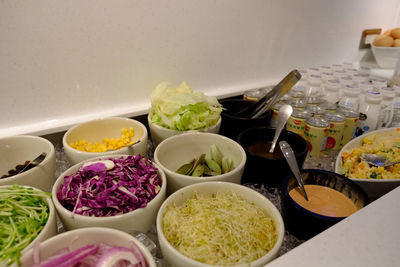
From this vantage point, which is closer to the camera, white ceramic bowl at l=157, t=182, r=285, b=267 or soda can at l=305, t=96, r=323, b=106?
white ceramic bowl at l=157, t=182, r=285, b=267

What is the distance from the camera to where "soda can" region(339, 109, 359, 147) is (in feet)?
4.45

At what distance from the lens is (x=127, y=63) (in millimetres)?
1358

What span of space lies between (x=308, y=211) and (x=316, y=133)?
0.53m

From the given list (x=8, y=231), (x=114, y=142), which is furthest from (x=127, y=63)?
(x=8, y=231)

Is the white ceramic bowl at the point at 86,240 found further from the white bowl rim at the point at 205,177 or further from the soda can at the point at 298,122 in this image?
the soda can at the point at 298,122

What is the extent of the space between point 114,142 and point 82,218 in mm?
512

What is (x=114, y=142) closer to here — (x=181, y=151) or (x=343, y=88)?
(x=181, y=151)

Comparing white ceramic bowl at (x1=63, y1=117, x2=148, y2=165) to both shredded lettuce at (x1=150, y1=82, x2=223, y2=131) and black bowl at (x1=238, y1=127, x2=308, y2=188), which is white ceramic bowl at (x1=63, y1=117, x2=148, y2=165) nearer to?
shredded lettuce at (x1=150, y1=82, x2=223, y2=131)

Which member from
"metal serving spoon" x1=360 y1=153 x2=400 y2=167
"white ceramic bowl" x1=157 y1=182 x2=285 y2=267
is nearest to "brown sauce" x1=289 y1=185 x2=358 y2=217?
"white ceramic bowl" x1=157 y1=182 x2=285 y2=267

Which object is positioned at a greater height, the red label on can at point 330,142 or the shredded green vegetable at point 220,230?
the shredded green vegetable at point 220,230

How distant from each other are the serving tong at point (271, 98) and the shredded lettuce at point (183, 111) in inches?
7.9

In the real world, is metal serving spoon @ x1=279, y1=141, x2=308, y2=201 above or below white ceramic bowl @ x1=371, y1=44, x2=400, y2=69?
below

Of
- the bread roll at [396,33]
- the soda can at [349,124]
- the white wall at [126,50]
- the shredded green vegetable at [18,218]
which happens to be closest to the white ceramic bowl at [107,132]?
the white wall at [126,50]

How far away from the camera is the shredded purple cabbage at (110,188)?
79 cm
